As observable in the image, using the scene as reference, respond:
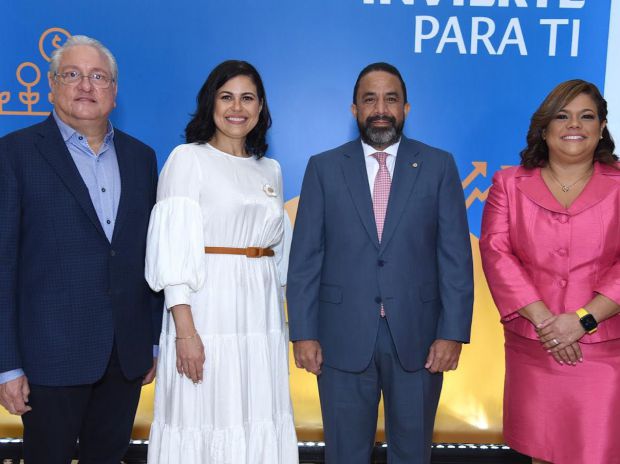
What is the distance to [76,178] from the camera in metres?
2.04

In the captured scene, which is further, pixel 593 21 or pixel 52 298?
pixel 593 21

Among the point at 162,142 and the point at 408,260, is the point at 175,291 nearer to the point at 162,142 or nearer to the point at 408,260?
the point at 408,260

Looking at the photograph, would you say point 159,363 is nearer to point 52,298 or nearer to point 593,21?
point 52,298

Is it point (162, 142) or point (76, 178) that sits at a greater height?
point (162, 142)

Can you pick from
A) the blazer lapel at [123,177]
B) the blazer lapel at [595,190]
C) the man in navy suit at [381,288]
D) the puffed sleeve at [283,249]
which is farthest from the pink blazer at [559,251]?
the blazer lapel at [123,177]

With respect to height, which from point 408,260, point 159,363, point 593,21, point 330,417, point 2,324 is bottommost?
point 330,417

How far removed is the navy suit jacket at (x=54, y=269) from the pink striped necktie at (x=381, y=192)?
900 mm

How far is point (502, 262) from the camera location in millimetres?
2297

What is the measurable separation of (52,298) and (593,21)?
3.01 meters

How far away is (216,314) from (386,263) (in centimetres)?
64

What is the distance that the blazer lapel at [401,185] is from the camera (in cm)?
224

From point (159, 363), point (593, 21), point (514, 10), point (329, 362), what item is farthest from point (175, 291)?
point (593, 21)

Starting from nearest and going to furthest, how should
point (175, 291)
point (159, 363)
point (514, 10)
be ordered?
point (175, 291)
point (159, 363)
point (514, 10)

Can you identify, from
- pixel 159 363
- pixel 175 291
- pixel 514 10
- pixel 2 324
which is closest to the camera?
pixel 2 324
